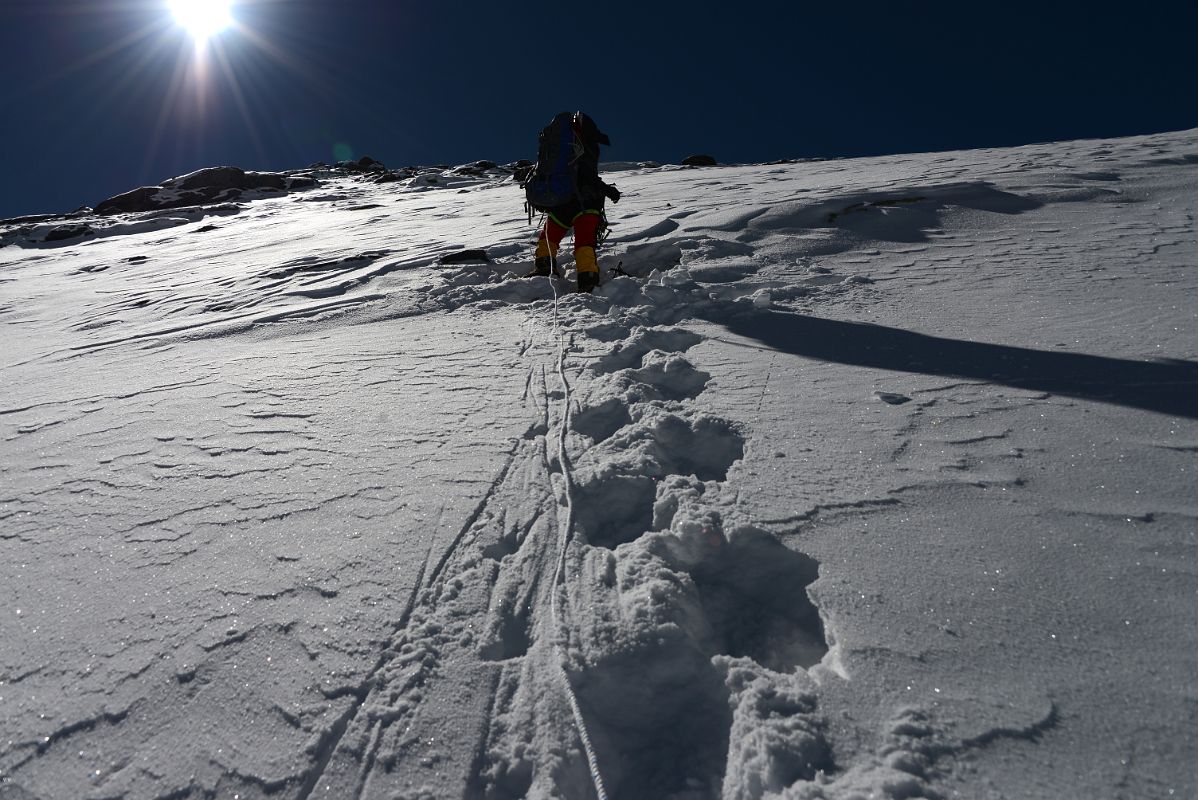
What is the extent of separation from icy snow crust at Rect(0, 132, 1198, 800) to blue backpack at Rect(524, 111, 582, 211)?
144cm

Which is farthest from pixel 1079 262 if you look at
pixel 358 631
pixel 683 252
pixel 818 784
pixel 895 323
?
pixel 358 631

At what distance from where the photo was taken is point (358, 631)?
1433 millimetres

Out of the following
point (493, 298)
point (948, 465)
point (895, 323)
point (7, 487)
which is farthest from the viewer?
point (493, 298)

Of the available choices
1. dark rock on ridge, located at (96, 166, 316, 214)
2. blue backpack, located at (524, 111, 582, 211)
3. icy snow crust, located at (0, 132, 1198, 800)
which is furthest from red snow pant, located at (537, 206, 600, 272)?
dark rock on ridge, located at (96, 166, 316, 214)

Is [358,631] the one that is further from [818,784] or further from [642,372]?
[642,372]

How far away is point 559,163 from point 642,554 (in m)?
3.83

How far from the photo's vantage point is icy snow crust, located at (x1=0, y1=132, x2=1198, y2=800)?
3.70 ft

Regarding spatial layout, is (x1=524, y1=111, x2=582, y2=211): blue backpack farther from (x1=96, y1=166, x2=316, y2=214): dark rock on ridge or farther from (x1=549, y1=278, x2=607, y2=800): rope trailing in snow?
(x1=96, y1=166, x2=316, y2=214): dark rock on ridge

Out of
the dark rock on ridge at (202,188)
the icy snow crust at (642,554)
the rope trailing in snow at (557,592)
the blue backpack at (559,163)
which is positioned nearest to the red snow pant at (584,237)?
the blue backpack at (559,163)

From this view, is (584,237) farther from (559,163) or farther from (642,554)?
(642,554)

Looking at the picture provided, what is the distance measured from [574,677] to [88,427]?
278 centimetres

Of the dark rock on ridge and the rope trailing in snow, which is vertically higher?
the dark rock on ridge

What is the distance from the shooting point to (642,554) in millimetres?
1628

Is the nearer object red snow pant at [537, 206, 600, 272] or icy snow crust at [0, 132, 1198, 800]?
icy snow crust at [0, 132, 1198, 800]
